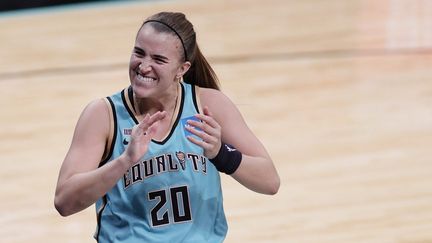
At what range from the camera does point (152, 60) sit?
11.5 feet

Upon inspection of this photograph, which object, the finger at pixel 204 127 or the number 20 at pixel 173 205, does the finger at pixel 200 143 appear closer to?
the finger at pixel 204 127

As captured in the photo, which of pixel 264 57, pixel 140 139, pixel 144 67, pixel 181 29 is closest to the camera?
pixel 140 139

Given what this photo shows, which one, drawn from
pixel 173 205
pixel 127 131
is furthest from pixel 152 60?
pixel 173 205

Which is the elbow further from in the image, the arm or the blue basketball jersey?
the arm

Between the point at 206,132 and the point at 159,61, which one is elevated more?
the point at 159,61

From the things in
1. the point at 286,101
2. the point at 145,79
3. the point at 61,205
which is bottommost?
the point at 61,205

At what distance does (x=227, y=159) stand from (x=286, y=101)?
437cm

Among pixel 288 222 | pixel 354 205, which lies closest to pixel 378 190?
pixel 354 205

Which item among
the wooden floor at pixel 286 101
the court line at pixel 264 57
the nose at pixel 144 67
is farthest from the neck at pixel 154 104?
the court line at pixel 264 57

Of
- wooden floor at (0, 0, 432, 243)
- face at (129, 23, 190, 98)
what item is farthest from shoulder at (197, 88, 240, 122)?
wooden floor at (0, 0, 432, 243)

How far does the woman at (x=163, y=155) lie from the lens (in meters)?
3.50

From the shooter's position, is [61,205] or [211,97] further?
[211,97]

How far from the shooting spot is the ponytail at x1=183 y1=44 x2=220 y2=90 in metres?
3.87

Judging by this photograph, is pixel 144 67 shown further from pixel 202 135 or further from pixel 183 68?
pixel 202 135
